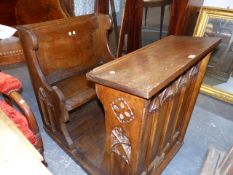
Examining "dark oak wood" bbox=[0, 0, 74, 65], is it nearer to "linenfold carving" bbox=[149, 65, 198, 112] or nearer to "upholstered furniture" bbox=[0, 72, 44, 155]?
"upholstered furniture" bbox=[0, 72, 44, 155]

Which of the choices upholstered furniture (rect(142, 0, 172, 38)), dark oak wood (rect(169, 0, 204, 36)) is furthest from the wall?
upholstered furniture (rect(142, 0, 172, 38))

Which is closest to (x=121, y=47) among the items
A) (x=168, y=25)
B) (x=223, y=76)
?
(x=168, y=25)

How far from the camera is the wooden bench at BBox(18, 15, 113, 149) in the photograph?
4.43ft

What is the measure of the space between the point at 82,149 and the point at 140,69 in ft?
3.04

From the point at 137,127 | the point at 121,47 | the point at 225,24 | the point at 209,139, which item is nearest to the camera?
the point at 137,127

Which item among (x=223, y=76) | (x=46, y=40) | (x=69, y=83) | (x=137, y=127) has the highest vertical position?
(x=46, y=40)

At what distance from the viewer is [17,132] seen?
72 centimetres

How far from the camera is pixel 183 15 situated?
190cm

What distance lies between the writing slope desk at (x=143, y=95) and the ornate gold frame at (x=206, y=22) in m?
0.92

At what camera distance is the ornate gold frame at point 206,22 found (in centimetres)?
197

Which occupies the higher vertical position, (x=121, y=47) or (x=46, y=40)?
(x=46, y=40)

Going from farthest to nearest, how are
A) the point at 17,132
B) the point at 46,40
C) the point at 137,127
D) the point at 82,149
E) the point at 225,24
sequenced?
the point at 225,24, the point at 82,149, the point at 46,40, the point at 137,127, the point at 17,132

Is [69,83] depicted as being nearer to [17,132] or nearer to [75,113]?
[75,113]

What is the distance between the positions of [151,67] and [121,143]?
37 centimetres
